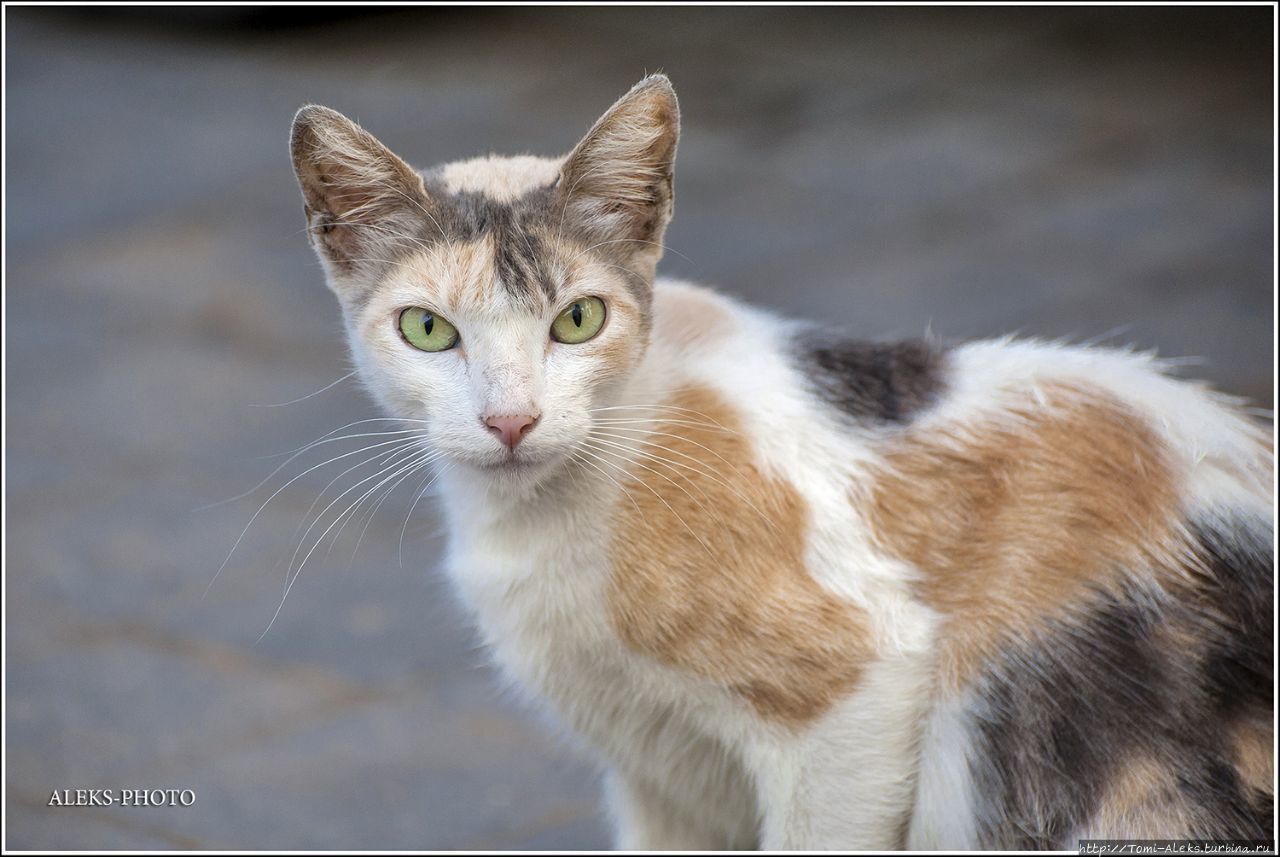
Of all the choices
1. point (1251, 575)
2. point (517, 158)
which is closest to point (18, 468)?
point (517, 158)

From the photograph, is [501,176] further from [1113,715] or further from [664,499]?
[1113,715]

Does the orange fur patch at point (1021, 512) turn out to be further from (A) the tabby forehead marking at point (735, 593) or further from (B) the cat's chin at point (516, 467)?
(B) the cat's chin at point (516, 467)

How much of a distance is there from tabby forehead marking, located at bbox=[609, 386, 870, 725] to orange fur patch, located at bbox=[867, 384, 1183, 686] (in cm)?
9

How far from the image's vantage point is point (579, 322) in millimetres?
1311

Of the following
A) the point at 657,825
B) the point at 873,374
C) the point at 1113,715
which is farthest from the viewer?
the point at 657,825

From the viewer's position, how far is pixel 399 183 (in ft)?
4.17

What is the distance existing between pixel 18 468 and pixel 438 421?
4.79ft

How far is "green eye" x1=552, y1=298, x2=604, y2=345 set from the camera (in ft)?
4.27

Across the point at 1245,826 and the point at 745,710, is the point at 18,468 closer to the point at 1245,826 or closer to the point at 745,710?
the point at 745,710

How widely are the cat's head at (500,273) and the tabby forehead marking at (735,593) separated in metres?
0.13

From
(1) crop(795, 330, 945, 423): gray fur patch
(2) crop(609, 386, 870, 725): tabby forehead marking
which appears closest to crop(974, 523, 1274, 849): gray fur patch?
(2) crop(609, 386, 870, 725): tabby forehead marking

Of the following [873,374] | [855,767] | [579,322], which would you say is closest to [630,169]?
[579,322]

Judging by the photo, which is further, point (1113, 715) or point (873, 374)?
point (873, 374)

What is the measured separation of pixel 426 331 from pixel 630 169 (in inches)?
9.6
